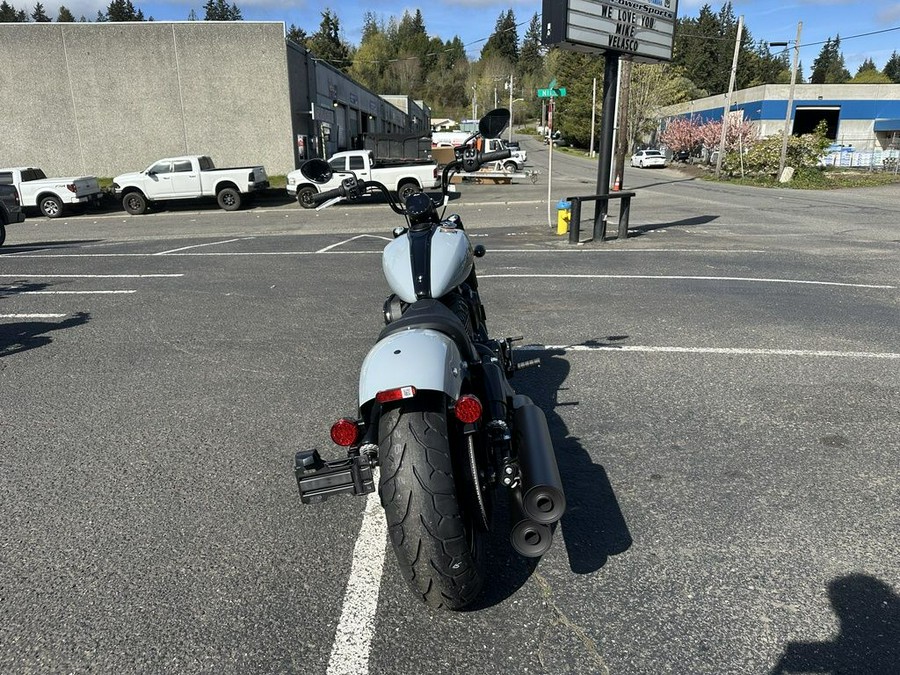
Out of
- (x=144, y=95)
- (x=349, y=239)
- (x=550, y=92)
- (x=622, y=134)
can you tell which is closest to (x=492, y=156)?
(x=349, y=239)

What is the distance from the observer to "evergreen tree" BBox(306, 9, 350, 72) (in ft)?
327

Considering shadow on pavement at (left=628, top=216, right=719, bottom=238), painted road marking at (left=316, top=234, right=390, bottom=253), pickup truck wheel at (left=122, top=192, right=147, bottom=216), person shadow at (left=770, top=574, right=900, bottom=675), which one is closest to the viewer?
person shadow at (left=770, top=574, right=900, bottom=675)

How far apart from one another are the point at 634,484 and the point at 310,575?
171 centimetres

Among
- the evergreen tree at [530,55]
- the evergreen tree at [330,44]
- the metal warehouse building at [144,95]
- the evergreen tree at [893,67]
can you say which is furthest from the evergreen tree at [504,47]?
the metal warehouse building at [144,95]

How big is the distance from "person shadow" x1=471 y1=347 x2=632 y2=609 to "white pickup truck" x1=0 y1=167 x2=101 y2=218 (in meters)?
22.2

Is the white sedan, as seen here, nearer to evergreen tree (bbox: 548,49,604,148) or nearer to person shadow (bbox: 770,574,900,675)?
evergreen tree (bbox: 548,49,604,148)

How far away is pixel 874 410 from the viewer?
13.9ft

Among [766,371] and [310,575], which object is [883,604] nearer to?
[310,575]

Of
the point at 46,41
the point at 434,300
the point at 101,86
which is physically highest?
the point at 46,41

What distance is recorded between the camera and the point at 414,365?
7.61 feet

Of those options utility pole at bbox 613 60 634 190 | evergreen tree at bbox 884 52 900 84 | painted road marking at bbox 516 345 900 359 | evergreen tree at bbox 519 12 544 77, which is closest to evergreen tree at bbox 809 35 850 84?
evergreen tree at bbox 884 52 900 84

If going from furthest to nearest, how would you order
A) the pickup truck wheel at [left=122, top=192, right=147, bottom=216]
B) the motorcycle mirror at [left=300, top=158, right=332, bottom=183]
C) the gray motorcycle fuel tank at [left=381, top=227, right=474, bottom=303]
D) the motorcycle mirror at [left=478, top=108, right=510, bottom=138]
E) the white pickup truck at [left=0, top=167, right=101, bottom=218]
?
the pickup truck wheel at [left=122, top=192, right=147, bottom=216]
the white pickup truck at [left=0, top=167, right=101, bottom=218]
the motorcycle mirror at [left=478, top=108, right=510, bottom=138]
the motorcycle mirror at [left=300, top=158, right=332, bottom=183]
the gray motorcycle fuel tank at [left=381, top=227, right=474, bottom=303]

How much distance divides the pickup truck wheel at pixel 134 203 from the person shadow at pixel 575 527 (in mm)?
21633

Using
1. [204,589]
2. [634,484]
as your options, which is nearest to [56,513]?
[204,589]
